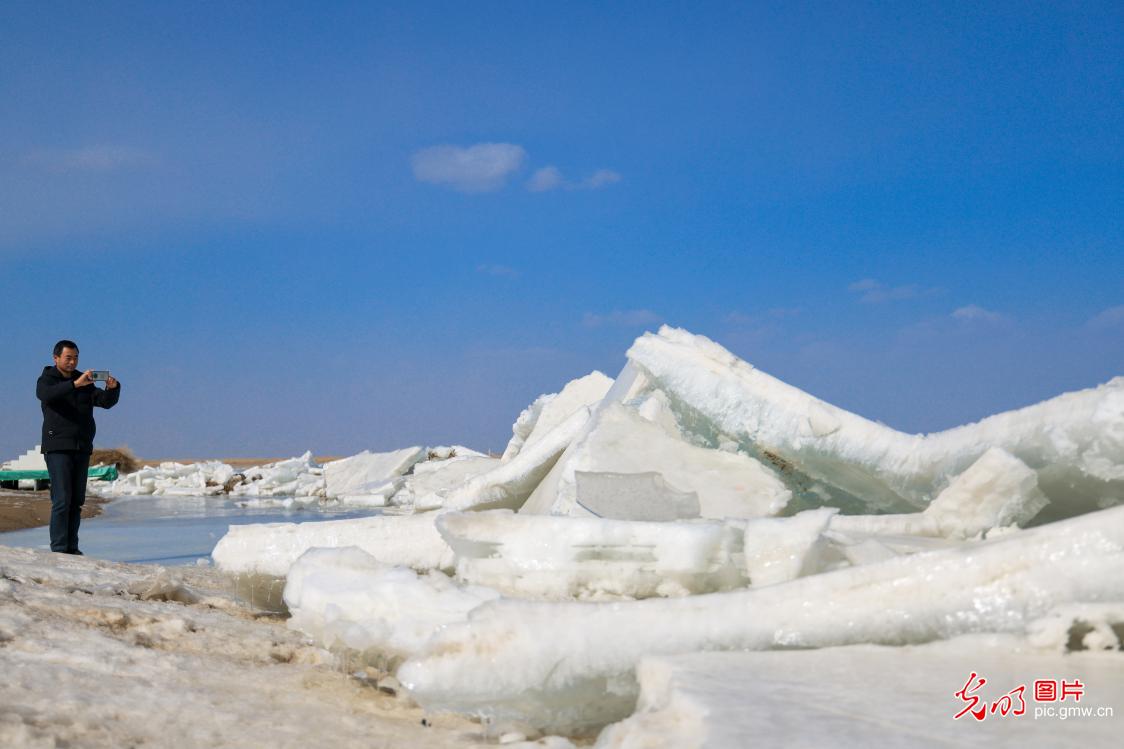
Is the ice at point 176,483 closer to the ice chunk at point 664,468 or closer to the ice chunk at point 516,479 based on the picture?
A: the ice chunk at point 516,479

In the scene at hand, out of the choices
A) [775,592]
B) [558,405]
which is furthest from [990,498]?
[558,405]

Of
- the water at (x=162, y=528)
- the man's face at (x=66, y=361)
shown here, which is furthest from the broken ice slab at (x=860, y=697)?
the man's face at (x=66, y=361)

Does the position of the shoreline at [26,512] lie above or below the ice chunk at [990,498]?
below

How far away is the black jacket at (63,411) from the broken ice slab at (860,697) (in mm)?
4744

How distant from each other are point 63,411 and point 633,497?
13.2 ft

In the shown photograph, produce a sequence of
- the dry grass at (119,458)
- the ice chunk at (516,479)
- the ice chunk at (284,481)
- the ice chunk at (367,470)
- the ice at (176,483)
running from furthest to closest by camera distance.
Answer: the dry grass at (119,458)
the ice at (176,483)
the ice chunk at (284,481)
the ice chunk at (367,470)
the ice chunk at (516,479)

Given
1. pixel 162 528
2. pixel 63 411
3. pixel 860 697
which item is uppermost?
pixel 63 411

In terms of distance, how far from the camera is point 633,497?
8.94 feet

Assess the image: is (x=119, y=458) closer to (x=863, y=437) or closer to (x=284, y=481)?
(x=284, y=481)

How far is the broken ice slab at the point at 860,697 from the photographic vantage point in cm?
126

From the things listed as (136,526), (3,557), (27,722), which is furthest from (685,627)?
(136,526)

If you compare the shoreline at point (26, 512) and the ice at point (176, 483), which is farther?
the ice at point (176, 483)

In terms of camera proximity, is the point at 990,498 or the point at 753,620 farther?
the point at 990,498

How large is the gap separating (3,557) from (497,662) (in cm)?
266
